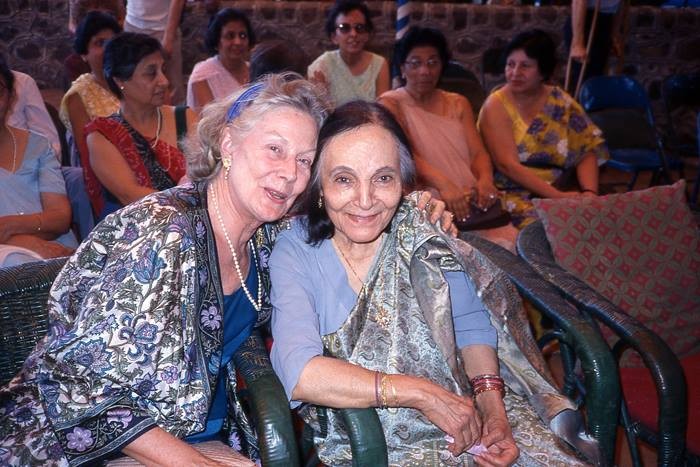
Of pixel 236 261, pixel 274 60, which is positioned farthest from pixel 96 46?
pixel 236 261

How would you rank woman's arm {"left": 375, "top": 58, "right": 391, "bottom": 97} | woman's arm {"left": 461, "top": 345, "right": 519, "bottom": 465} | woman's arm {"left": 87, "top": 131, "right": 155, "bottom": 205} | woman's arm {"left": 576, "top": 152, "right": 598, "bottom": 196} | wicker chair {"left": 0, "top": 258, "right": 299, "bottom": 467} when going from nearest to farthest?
1. wicker chair {"left": 0, "top": 258, "right": 299, "bottom": 467}
2. woman's arm {"left": 461, "top": 345, "right": 519, "bottom": 465}
3. woman's arm {"left": 87, "top": 131, "right": 155, "bottom": 205}
4. woman's arm {"left": 576, "top": 152, "right": 598, "bottom": 196}
5. woman's arm {"left": 375, "top": 58, "right": 391, "bottom": 97}

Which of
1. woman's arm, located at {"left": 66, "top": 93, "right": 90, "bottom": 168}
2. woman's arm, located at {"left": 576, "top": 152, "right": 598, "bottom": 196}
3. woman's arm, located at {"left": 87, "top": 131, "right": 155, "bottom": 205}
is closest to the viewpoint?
woman's arm, located at {"left": 87, "top": 131, "right": 155, "bottom": 205}

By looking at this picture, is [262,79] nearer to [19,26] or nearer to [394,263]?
[394,263]

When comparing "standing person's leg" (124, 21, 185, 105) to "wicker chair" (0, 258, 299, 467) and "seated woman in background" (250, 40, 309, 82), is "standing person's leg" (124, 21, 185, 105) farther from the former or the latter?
"wicker chair" (0, 258, 299, 467)

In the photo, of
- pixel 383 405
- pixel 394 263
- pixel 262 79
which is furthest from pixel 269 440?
pixel 262 79

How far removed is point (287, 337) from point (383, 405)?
272 mm

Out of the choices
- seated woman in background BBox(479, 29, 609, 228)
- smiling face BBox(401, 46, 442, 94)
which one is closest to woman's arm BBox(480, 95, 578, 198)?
seated woman in background BBox(479, 29, 609, 228)

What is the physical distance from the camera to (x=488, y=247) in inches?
94.7

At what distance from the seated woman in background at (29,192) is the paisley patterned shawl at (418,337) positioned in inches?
56.2

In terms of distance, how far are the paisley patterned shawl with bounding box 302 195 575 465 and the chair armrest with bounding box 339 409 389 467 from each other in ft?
0.61

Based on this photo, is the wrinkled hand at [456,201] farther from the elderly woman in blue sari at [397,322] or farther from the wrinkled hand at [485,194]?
the elderly woman in blue sari at [397,322]

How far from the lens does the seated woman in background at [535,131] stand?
3.50 m

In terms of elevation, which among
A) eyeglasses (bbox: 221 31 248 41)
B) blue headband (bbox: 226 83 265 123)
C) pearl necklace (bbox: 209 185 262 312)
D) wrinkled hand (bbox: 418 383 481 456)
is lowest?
wrinkled hand (bbox: 418 383 481 456)

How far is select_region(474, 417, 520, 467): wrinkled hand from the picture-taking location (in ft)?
5.70
